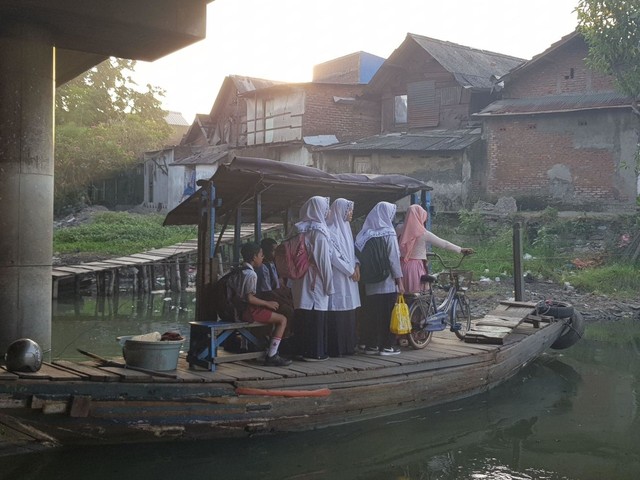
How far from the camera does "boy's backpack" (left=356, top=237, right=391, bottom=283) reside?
811 cm

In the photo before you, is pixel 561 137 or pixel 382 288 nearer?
pixel 382 288

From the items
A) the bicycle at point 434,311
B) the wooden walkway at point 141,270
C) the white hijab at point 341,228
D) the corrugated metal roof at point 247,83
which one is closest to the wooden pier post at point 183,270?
the wooden walkway at point 141,270

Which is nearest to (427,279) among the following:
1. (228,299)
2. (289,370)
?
(289,370)

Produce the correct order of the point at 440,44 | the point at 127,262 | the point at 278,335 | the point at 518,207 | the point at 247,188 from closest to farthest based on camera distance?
the point at 278,335, the point at 247,188, the point at 127,262, the point at 518,207, the point at 440,44

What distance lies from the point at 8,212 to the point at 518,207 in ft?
59.5

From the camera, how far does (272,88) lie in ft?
97.8

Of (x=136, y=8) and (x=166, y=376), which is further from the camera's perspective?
(x=136, y=8)

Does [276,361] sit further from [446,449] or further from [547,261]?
[547,261]

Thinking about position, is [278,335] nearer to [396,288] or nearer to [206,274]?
[206,274]

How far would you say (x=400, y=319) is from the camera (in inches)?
318

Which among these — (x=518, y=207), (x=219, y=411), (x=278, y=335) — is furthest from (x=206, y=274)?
(x=518, y=207)

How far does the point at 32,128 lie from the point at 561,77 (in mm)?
19773

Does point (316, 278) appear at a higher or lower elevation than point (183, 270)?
higher

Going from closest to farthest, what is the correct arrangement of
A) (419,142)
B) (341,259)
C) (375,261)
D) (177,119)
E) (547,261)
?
(341,259)
(375,261)
(547,261)
(419,142)
(177,119)
